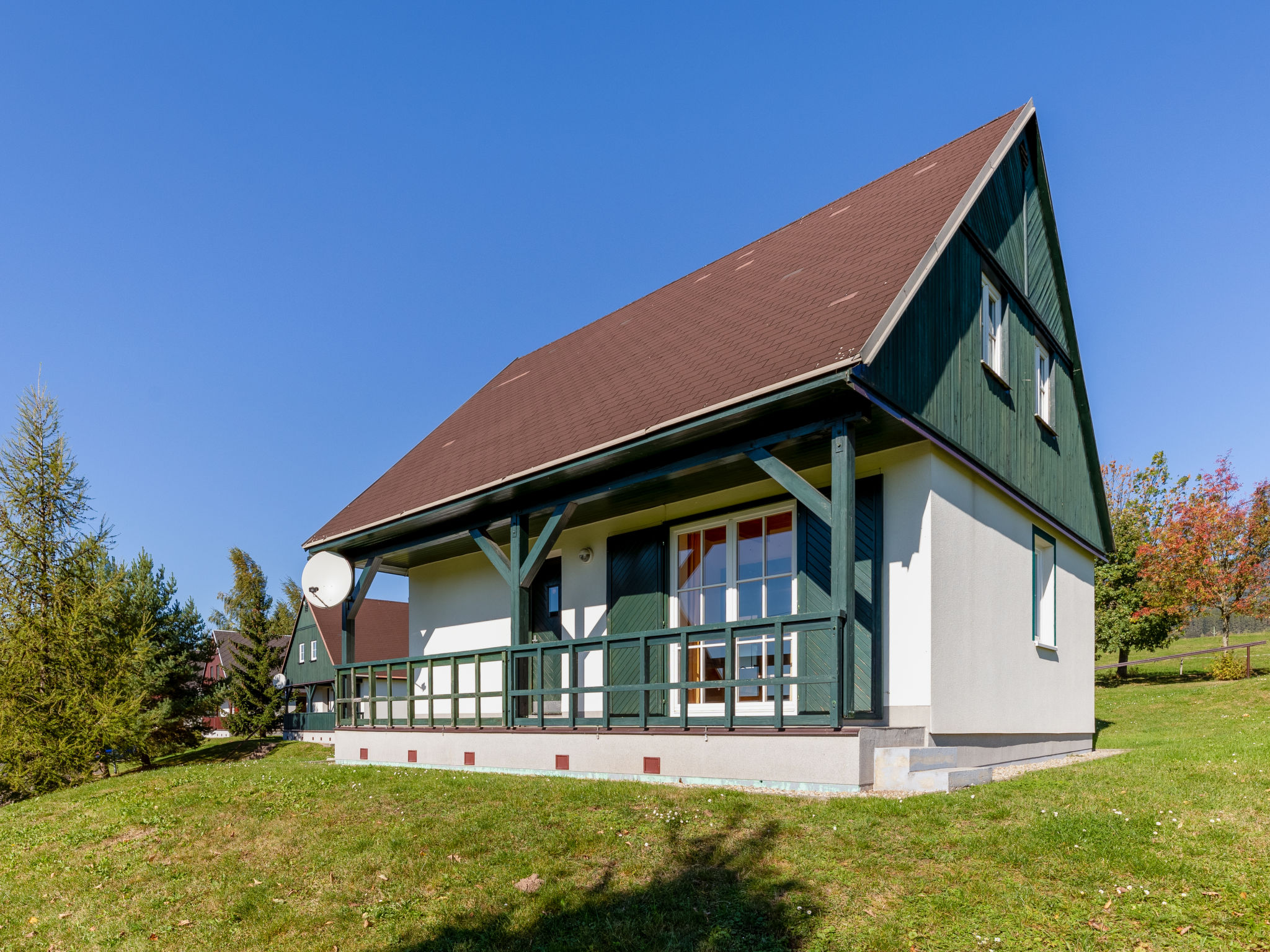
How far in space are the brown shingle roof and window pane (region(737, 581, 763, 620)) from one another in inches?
94.6

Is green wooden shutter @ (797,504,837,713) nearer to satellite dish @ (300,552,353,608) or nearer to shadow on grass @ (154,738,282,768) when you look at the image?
satellite dish @ (300,552,353,608)

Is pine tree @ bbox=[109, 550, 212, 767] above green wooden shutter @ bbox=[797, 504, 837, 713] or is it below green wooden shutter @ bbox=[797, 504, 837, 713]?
below

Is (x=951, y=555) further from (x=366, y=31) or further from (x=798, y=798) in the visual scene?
(x=366, y=31)

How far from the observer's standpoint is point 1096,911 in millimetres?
4559

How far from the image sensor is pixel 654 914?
4.91 metres

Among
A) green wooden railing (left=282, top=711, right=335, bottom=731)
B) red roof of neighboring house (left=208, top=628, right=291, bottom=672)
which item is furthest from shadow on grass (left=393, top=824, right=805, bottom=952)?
red roof of neighboring house (left=208, top=628, right=291, bottom=672)

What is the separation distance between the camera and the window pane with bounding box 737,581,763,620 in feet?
32.7

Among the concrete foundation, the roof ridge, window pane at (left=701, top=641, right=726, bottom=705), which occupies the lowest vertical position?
the concrete foundation

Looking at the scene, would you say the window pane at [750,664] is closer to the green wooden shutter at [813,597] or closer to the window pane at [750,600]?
the window pane at [750,600]

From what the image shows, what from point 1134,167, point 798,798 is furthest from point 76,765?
point 1134,167

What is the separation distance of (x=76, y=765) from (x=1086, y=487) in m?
20.4

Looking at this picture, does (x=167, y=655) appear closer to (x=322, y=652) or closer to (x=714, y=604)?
(x=322, y=652)

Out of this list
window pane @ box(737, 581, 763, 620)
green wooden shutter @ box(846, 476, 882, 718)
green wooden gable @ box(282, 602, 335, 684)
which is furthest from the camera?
green wooden gable @ box(282, 602, 335, 684)

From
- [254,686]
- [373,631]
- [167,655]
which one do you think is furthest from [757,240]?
[254,686]
